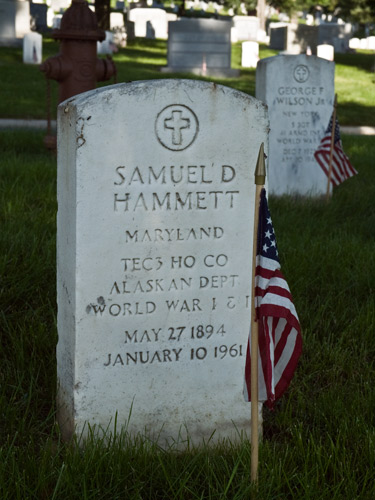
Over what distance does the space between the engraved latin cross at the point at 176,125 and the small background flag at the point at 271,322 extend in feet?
1.79

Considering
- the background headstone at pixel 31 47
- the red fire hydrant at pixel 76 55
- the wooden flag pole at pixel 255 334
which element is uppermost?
the background headstone at pixel 31 47

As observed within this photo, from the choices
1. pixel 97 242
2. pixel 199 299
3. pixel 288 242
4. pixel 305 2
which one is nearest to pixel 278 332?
pixel 199 299

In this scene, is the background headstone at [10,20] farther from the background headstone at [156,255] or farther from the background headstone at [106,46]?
the background headstone at [156,255]

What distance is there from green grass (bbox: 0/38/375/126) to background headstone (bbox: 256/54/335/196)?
6279 mm

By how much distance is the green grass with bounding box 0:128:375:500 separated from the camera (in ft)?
9.26

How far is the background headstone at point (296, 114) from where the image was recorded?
8023 mm

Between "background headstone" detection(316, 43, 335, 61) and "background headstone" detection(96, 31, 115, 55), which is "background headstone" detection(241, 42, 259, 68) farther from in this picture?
"background headstone" detection(96, 31, 115, 55)

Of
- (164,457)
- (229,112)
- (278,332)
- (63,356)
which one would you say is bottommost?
(164,457)

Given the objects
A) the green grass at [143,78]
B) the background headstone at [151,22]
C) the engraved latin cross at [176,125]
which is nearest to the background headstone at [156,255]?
the engraved latin cross at [176,125]

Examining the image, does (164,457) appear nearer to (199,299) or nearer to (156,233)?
(199,299)

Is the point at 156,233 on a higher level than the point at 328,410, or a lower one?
higher

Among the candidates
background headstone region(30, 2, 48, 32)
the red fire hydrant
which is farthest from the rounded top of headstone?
background headstone region(30, 2, 48, 32)

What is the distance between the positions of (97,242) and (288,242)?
2.71 m

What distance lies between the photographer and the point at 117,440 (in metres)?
3.18
